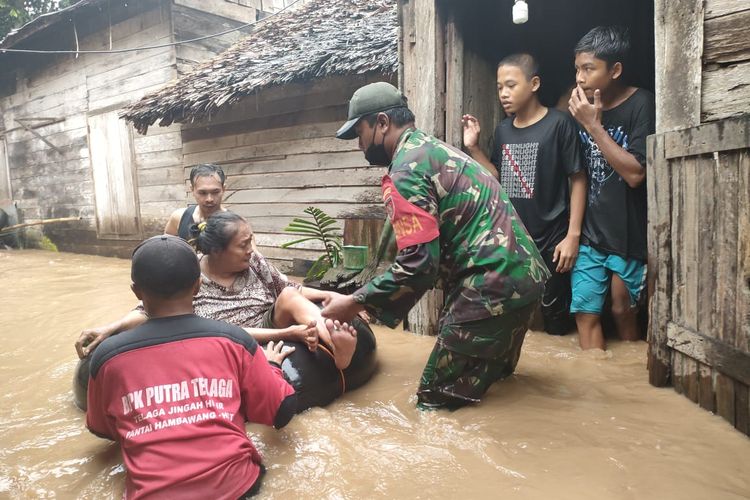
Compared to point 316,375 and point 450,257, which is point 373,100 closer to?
point 450,257

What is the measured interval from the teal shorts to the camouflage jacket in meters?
0.98

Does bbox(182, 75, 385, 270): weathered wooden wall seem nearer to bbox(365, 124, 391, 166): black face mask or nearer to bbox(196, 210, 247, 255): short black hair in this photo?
bbox(365, 124, 391, 166): black face mask

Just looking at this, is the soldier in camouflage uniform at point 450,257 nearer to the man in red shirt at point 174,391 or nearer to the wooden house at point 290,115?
the man in red shirt at point 174,391

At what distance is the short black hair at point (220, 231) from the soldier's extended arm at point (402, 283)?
0.89 m

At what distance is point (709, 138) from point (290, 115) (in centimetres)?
586

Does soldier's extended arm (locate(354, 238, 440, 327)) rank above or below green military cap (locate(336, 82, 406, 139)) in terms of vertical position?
below

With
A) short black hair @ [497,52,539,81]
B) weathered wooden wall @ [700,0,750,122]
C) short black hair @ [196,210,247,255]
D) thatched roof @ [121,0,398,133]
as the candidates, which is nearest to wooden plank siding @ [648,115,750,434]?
weathered wooden wall @ [700,0,750,122]

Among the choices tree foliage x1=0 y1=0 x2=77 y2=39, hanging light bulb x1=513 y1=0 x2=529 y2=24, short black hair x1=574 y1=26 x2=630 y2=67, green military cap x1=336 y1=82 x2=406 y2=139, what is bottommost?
green military cap x1=336 y1=82 x2=406 y2=139

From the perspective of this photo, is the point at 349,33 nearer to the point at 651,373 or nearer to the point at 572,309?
the point at 572,309

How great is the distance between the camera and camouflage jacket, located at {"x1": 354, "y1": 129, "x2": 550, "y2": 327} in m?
2.44

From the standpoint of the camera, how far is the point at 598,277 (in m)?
3.48

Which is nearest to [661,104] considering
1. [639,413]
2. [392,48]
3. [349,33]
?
[639,413]

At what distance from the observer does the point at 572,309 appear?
142 inches

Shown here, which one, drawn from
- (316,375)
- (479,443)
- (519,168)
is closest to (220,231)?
A: (316,375)
